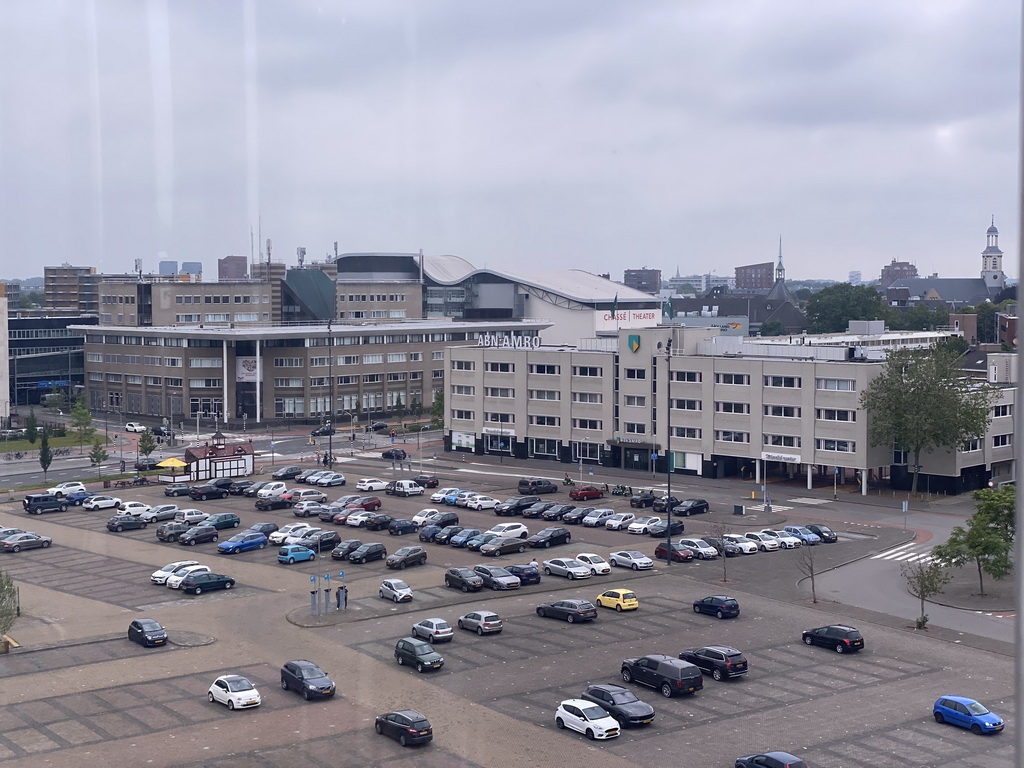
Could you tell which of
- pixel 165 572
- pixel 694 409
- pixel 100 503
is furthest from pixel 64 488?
pixel 694 409

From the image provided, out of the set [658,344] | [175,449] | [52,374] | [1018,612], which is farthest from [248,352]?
[1018,612]

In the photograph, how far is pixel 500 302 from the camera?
125188 mm

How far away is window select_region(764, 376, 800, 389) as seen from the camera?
54.8 meters

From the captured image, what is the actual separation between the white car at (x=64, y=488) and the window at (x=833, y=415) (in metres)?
34.4

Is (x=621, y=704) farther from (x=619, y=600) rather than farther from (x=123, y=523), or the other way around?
(x=123, y=523)

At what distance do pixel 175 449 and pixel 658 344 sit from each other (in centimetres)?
3050

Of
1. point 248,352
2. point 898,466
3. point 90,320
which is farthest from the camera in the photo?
point 90,320

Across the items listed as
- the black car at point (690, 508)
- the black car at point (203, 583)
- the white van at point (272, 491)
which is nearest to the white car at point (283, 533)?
the black car at point (203, 583)

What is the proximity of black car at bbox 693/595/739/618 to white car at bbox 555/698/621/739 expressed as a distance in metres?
9.32

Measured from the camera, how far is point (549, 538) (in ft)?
136

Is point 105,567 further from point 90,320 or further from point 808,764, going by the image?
point 90,320

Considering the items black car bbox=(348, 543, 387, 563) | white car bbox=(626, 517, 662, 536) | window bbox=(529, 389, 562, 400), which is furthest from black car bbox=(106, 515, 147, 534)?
window bbox=(529, 389, 562, 400)

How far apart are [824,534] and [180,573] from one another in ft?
75.3

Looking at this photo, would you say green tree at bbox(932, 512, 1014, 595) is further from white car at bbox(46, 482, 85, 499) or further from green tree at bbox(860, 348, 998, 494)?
white car at bbox(46, 482, 85, 499)
